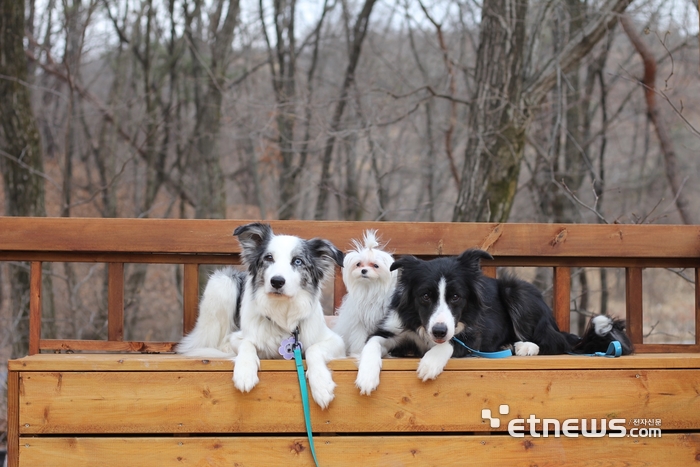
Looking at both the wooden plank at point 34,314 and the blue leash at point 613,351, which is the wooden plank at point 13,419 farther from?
the blue leash at point 613,351

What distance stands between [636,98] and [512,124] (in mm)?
5800

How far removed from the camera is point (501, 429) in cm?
314

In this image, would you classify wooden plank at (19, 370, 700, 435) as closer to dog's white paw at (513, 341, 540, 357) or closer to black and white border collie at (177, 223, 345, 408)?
black and white border collie at (177, 223, 345, 408)

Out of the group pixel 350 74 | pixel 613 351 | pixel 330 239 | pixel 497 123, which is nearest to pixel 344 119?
pixel 350 74

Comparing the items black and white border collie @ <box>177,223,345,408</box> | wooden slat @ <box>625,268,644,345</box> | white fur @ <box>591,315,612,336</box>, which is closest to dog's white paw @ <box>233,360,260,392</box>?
black and white border collie @ <box>177,223,345,408</box>

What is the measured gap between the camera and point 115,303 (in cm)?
373

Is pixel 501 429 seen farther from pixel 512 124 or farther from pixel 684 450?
pixel 512 124

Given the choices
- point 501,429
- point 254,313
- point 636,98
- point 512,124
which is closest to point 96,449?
point 254,313

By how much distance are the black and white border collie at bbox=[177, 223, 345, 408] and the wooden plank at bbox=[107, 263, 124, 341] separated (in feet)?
1.46

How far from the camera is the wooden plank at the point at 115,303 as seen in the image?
12.2 feet

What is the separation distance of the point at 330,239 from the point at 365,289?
43 cm

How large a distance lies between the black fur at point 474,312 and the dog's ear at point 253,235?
0.68 meters

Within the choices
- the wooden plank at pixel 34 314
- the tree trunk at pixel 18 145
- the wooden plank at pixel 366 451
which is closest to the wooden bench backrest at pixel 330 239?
the wooden plank at pixel 34 314

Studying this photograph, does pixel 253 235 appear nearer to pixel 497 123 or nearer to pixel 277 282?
pixel 277 282
